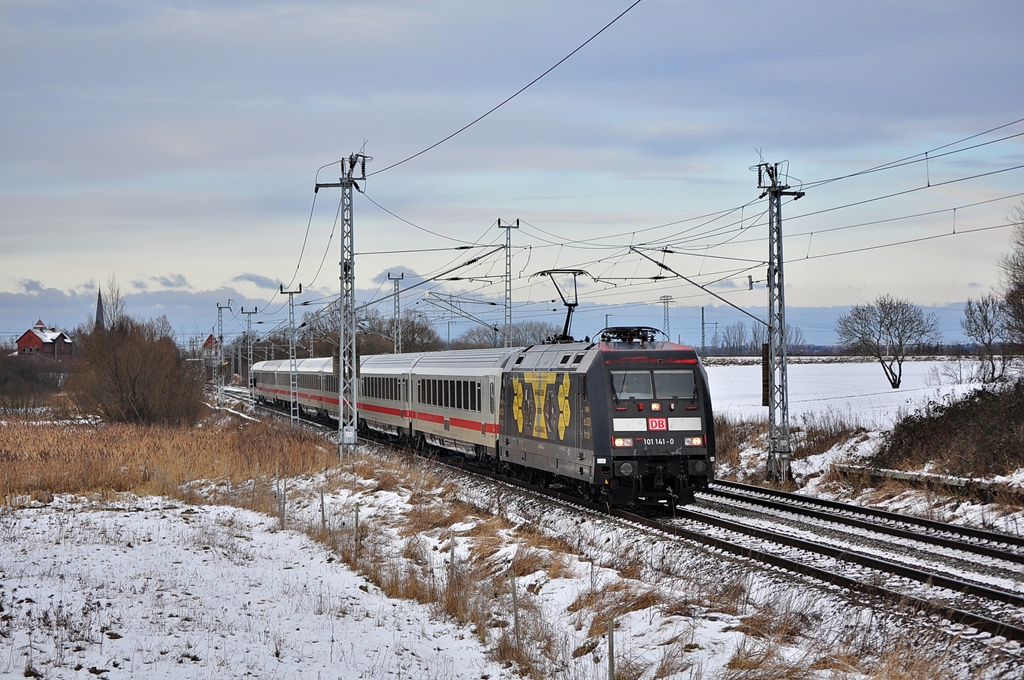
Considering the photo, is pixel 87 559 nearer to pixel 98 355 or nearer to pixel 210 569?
pixel 210 569

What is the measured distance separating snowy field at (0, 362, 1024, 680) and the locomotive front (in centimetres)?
127

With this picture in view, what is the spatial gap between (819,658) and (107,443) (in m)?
25.3

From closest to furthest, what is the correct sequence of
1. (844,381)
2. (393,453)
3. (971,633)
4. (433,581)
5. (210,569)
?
(971,633), (433,581), (210,569), (393,453), (844,381)

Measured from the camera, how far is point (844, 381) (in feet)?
225

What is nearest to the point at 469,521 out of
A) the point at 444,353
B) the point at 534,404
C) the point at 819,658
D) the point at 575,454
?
the point at 575,454

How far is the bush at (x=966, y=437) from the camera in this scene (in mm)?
19750

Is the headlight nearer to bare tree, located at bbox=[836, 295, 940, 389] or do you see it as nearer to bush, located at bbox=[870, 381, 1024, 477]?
bush, located at bbox=[870, 381, 1024, 477]

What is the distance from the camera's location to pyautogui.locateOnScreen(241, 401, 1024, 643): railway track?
10.8 m

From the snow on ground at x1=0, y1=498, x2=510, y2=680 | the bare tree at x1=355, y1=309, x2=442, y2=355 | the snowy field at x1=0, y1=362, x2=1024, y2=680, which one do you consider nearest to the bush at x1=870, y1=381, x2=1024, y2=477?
the snowy field at x1=0, y1=362, x2=1024, y2=680

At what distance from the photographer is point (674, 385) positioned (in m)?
17.7

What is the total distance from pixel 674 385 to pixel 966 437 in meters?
8.34

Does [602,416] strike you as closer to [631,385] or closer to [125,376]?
[631,385]

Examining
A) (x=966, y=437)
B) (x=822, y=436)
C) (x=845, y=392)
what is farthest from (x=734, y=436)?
(x=845, y=392)

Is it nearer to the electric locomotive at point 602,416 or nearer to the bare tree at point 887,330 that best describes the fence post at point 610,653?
the electric locomotive at point 602,416
